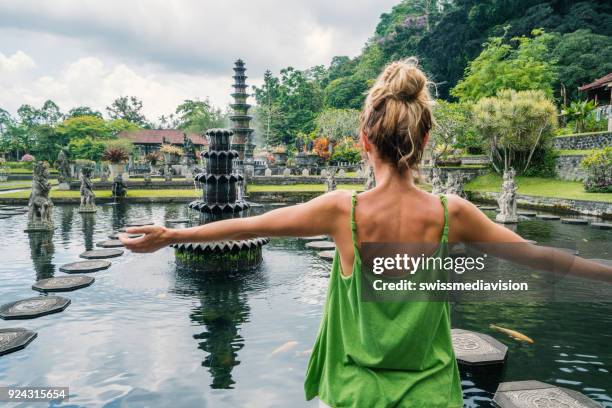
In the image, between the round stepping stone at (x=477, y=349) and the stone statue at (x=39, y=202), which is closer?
the round stepping stone at (x=477, y=349)

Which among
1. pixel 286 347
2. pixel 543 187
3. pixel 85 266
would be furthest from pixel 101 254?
pixel 543 187

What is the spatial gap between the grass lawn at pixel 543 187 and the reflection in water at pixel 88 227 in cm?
2038

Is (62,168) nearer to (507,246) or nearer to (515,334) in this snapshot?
(515,334)

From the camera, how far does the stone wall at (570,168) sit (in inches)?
1032

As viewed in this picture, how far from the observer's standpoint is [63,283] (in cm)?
783

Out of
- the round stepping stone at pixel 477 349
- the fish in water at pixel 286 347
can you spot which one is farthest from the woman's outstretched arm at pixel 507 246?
the fish in water at pixel 286 347

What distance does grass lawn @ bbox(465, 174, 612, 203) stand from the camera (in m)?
20.3

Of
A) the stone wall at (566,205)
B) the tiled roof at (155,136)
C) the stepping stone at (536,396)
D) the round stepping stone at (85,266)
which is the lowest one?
the stepping stone at (536,396)

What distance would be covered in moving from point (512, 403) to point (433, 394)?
3.28 metres

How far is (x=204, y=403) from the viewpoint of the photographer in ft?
13.7

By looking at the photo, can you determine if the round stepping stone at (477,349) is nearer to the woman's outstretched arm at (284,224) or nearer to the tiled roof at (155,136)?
the woman's outstretched arm at (284,224)

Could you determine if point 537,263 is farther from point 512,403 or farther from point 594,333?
point 594,333

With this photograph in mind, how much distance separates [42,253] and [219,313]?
6723 mm

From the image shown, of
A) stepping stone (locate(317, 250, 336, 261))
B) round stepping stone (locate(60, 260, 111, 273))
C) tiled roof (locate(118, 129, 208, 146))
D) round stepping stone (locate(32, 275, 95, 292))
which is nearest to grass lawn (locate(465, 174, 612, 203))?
stepping stone (locate(317, 250, 336, 261))
